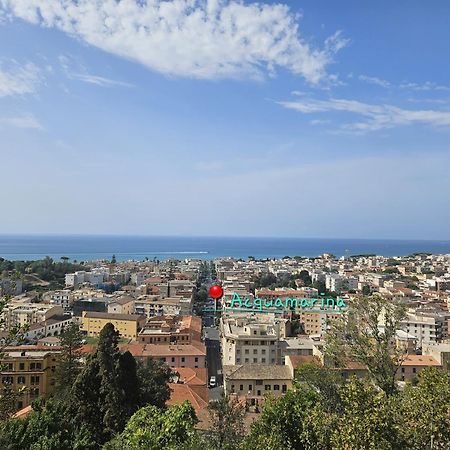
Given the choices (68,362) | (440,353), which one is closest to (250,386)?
(68,362)

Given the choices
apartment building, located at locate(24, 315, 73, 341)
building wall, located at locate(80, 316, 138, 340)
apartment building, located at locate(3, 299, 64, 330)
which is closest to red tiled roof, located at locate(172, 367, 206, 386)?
building wall, located at locate(80, 316, 138, 340)

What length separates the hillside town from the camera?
18.4 meters

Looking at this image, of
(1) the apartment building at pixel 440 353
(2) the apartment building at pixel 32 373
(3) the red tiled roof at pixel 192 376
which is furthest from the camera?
(1) the apartment building at pixel 440 353

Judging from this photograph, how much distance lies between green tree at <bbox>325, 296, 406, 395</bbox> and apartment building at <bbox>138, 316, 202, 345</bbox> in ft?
70.4

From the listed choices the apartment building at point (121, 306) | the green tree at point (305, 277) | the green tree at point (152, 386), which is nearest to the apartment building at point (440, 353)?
the green tree at point (152, 386)

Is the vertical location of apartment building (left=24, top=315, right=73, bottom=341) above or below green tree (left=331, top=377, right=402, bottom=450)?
below

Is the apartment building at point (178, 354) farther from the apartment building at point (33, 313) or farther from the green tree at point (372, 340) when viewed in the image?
the green tree at point (372, 340)

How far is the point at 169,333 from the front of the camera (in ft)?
100

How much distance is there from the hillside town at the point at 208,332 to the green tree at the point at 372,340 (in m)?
0.46

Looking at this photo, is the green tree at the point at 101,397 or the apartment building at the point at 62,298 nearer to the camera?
the green tree at the point at 101,397

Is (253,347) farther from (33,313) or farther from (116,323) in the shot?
(33,313)

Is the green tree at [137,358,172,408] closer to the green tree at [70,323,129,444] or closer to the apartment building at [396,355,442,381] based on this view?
the green tree at [70,323,129,444]

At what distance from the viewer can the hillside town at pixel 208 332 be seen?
726 inches

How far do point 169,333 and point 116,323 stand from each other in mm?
6396
